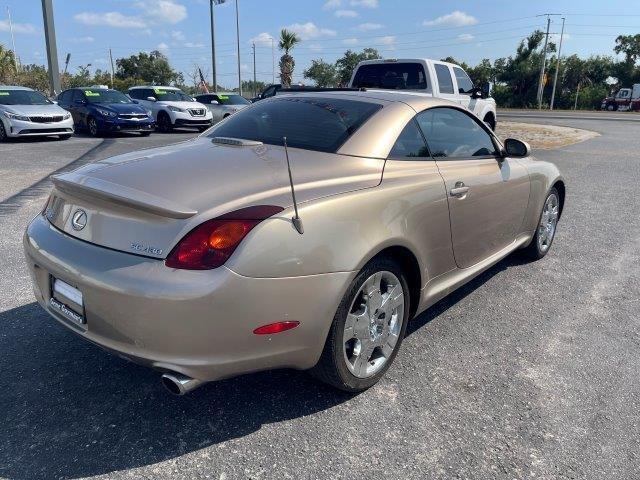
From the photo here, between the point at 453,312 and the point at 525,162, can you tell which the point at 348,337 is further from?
the point at 525,162

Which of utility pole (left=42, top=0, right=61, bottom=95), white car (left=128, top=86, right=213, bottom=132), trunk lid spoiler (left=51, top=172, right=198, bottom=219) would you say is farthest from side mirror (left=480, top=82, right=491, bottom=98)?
utility pole (left=42, top=0, right=61, bottom=95)

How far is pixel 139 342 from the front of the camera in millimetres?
2188

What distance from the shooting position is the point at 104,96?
16688mm

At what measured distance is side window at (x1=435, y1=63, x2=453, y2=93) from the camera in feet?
35.1

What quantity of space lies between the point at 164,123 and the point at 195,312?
57.0 feet

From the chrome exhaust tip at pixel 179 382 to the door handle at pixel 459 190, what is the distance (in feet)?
6.12

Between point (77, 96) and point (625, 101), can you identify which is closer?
point (77, 96)

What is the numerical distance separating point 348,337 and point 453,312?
1446 millimetres

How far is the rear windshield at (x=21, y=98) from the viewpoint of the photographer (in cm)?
1438

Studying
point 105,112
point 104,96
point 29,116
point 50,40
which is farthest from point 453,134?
point 50,40

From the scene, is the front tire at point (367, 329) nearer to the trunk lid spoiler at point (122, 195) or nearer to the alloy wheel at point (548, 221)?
the trunk lid spoiler at point (122, 195)

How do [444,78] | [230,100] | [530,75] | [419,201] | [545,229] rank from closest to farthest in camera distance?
1. [419,201]
2. [545,229]
3. [444,78]
4. [230,100]
5. [530,75]

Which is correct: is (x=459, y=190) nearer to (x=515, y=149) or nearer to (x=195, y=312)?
(x=515, y=149)

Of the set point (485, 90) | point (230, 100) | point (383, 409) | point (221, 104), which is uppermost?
point (485, 90)
